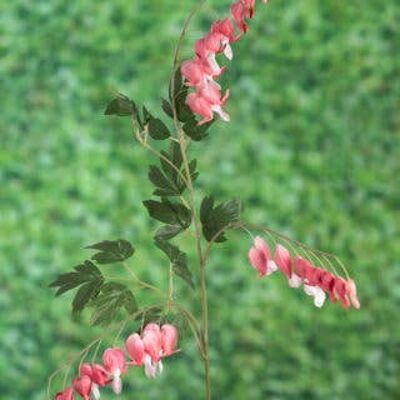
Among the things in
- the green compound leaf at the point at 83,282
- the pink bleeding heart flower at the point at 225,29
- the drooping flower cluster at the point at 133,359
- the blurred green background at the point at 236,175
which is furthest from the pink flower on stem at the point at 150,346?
the blurred green background at the point at 236,175

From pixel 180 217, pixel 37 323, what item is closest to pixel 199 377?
pixel 37 323

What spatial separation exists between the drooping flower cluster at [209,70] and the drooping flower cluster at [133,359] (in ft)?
0.83

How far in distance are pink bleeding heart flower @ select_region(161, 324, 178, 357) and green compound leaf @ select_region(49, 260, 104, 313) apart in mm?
109

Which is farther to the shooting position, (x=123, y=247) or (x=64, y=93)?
(x=64, y=93)

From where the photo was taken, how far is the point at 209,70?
145 centimetres

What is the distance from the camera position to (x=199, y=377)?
308 cm

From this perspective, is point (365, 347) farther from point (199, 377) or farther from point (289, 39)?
point (289, 39)

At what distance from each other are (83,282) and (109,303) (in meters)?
0.04

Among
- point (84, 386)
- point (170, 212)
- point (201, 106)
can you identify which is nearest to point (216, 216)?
point (170, 212)

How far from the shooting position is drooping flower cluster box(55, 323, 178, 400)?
1423 mm

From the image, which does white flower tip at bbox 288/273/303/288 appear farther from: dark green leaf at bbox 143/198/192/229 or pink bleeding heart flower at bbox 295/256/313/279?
dark green leaf at bbox 143/198/192/229

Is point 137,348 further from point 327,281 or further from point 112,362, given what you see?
point 327,281

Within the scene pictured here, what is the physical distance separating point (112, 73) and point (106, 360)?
1.70 metres

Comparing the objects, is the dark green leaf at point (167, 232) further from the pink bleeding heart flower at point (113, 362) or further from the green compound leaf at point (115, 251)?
the pink bleeding heart flower at point (113, 362)
